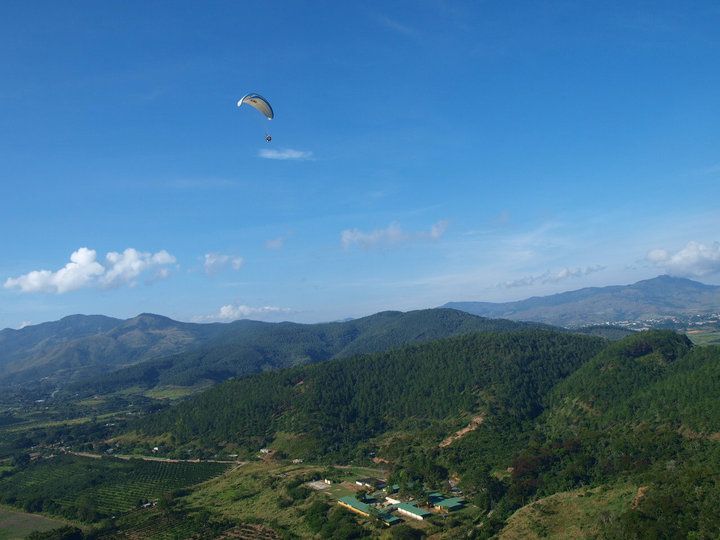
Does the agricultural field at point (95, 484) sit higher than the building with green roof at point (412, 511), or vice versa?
the building with green roof at point (412, 511)

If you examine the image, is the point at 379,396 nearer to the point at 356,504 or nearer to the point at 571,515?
the point at 356,504

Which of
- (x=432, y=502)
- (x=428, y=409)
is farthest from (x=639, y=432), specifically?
(x=428, y=409)

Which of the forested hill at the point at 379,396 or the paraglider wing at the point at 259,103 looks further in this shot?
the forested hill at the point at 379,396

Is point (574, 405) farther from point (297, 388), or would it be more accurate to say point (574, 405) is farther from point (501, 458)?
point (297, 388)

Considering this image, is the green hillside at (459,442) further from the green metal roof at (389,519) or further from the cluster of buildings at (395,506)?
the green metal roof at (389,519)

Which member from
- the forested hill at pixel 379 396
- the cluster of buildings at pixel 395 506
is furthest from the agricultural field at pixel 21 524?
the cluster of buildings at pixel 395 506
